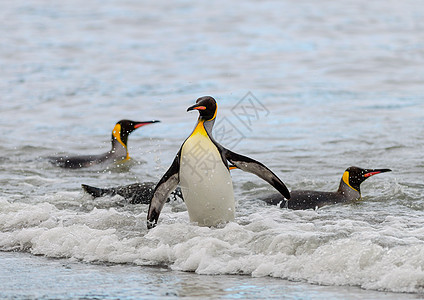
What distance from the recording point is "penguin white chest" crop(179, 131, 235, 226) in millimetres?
5391

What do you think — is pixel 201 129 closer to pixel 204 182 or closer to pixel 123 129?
pixel 204 182

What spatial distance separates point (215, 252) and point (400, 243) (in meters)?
1.12

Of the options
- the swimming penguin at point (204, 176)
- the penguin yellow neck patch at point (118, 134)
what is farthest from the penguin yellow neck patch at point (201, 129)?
the penguin yellow neck patch at point (118, 134)

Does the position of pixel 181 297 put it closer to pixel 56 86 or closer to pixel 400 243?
pixel 400 243

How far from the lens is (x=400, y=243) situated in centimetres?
478

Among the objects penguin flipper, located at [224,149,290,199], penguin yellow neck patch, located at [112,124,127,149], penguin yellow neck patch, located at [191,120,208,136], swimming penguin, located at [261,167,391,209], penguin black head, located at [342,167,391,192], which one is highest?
penguin yellow neck patch, located at [191,120,208,136]

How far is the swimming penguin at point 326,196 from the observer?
6500 mm

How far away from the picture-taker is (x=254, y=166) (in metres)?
5.55

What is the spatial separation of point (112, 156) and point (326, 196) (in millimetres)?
3394

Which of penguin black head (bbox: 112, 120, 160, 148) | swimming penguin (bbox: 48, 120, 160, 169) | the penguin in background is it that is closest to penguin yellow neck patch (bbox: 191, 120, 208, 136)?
the penguin in background

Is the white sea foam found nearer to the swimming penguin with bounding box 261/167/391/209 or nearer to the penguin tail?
the swimming penguin with bounding box 261/167/391/209

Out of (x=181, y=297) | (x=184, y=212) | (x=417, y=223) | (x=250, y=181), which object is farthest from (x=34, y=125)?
(x=181, y=297)

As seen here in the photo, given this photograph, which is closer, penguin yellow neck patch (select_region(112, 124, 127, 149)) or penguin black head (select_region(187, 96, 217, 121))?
penguin black head (select_region(187, 96, 217, 121))

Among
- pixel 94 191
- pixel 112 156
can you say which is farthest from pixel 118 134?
pixel 94 191
